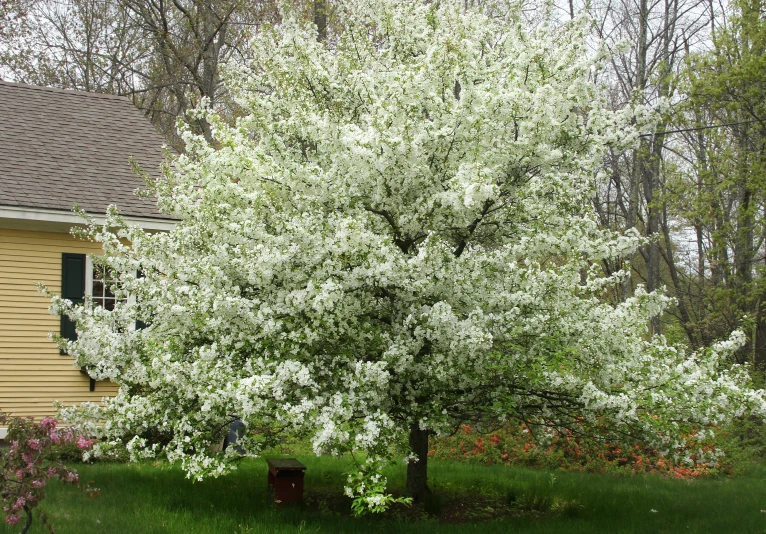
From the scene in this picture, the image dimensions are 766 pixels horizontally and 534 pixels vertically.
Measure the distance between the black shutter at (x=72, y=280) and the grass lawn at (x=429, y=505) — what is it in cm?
221

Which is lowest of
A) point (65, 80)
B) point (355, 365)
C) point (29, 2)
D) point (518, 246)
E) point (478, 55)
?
point (355, 365)

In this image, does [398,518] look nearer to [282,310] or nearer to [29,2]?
[282,310]

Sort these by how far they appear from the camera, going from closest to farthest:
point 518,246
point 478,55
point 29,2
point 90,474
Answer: point 518,246 → point 478,55 → point 90,474 → point 29,2

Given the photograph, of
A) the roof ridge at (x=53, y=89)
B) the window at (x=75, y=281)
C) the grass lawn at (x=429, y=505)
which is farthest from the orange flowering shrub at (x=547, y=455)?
the roof ridge at (x=53, y=89)

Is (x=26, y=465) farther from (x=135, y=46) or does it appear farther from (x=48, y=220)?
(x=135, y=46)

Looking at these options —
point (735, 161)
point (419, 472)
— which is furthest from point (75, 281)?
point (735, 161)

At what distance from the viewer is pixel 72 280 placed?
1163 cm

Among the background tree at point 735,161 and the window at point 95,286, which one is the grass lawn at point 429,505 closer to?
the window at point 95,286

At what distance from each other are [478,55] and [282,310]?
3214mm

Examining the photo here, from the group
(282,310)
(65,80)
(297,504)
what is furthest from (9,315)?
(65,80)

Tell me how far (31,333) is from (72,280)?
3.16ft

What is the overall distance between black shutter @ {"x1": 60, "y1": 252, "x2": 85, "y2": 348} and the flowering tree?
4419mm

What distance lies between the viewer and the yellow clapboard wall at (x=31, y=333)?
446 inches

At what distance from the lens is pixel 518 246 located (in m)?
6.85
